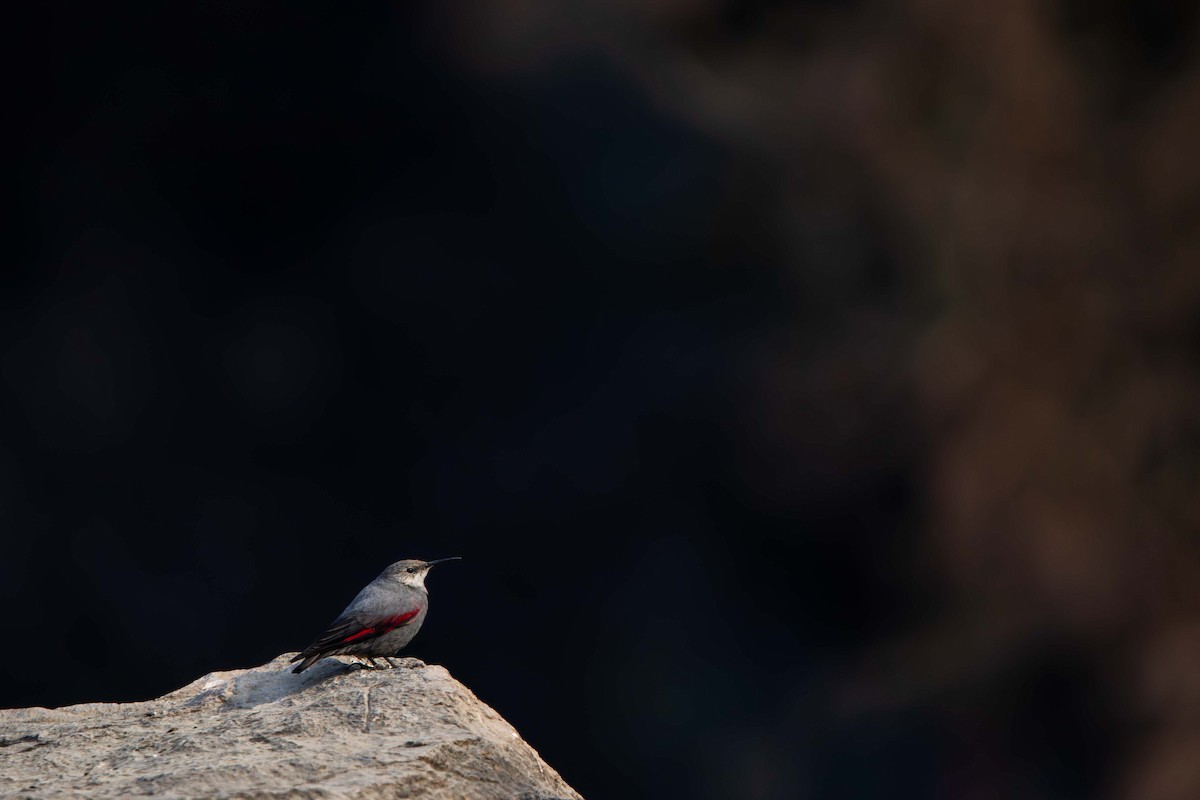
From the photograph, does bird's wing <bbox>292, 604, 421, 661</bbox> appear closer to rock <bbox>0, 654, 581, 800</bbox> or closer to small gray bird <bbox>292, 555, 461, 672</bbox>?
small gray bird <bbox>292, 555, 461, 672</bbox>

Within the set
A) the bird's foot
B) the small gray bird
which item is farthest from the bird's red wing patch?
the bird's foot

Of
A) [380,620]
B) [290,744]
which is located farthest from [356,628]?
[290,744]

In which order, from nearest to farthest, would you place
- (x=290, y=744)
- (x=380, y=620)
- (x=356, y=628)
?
(x=290, y=744) < (x=356, y=628) < (x=380, y=620)

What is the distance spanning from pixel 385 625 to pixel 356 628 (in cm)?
16

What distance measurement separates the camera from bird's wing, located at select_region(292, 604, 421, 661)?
3.83 metres

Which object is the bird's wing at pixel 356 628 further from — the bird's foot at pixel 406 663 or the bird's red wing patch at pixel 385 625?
the bird's foot at pixel 406 663

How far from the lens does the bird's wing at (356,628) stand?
383cm

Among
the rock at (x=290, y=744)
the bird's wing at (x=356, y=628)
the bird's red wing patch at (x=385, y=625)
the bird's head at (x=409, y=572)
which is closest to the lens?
the rock at (x=290, y=744)

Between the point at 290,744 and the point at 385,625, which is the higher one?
the point at 385,625

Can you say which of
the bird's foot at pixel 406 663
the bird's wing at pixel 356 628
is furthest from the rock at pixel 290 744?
the bird's wing at pixel 356 628

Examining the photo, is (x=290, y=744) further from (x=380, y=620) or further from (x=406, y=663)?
(x=380, y=620)

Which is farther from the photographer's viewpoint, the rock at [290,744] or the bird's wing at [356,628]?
the bird's wing at [356,628]

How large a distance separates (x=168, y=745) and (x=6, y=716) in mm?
961

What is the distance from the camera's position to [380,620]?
13.4 ft
